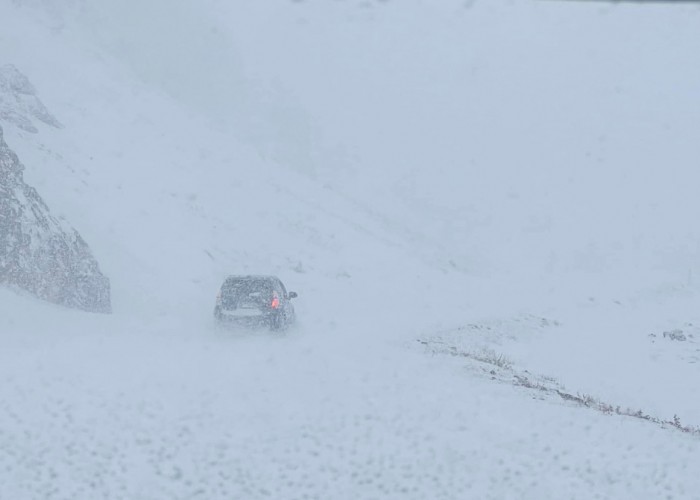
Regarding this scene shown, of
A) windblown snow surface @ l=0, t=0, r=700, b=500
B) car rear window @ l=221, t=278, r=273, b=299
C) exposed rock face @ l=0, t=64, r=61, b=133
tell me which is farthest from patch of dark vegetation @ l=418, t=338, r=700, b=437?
exposed rock face @ l=0, t=64, r=61, b=133

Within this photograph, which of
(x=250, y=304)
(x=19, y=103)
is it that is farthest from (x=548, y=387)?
(x=19, y=103)

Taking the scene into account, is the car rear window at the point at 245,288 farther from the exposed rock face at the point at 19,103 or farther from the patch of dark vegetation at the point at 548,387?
the exposed rock face at the point at 19,103

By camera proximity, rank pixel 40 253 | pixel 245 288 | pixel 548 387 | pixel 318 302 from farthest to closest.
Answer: pixel 318 302
pixel 245 288
pixel 40 253
pixel 548 387

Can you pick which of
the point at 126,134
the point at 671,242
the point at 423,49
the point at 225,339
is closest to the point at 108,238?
the point at 225,339

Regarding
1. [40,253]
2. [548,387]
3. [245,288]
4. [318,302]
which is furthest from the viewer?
[318,302]

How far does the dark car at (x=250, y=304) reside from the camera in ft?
51.3

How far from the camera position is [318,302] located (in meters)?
24.4

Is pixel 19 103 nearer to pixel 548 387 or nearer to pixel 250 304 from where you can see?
pixel 250 304

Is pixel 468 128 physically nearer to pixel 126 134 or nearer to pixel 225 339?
pixel 126 134

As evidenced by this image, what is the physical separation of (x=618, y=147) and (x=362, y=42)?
51.5 metres

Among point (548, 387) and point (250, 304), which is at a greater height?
point (250, 304)

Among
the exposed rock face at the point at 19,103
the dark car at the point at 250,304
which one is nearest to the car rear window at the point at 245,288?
the dark car at the point at 250,304

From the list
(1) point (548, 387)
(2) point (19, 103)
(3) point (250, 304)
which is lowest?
(1) point (548, 387)

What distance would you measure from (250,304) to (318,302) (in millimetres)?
8746
